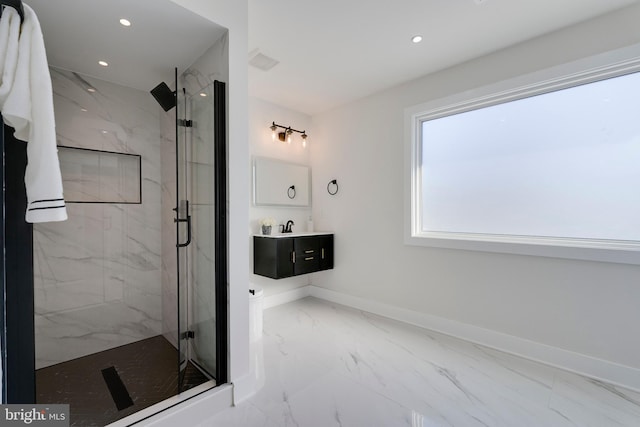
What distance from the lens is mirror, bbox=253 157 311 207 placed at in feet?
11.3

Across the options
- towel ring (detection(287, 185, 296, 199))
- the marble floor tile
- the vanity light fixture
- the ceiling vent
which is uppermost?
the ceiling vent

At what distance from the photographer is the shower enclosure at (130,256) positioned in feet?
6.06

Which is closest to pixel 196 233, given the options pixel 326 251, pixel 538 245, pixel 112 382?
pixel 112 382

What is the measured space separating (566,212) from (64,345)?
4.24m

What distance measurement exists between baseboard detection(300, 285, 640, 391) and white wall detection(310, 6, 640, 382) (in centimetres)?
5

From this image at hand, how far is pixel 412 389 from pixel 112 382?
2094 mm

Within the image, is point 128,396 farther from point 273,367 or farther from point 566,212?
point 566,212

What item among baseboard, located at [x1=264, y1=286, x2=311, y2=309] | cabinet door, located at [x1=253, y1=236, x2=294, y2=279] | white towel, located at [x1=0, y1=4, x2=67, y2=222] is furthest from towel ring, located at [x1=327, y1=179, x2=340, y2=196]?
white towel, located at [x1=0, y1=4, x2=67, y2=222]

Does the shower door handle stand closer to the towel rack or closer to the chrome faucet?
the towel rack

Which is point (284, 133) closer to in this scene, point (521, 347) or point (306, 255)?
point (306, 255)

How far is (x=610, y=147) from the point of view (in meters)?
2.11

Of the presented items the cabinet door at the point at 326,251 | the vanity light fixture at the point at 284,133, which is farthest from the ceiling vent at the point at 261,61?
the cabinet door at the point at 326,251

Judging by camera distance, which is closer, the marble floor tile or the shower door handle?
the marble floor tile

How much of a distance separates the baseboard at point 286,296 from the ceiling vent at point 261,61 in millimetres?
2632
